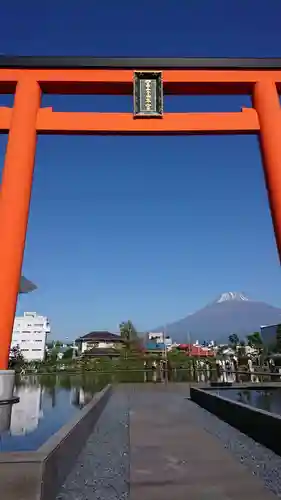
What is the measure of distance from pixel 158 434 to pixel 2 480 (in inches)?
104

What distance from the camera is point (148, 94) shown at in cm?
701

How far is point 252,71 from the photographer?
724cm

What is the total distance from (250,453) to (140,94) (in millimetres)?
6261

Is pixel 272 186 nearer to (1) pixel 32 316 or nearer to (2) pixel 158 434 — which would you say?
(2) pixel 158 434

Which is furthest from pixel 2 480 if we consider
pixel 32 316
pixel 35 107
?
pixel 32 316

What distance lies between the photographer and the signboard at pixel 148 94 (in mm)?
6910

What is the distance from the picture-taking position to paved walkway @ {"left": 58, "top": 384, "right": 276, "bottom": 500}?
2.38m

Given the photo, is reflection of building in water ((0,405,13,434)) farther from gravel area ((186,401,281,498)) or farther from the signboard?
the signboard

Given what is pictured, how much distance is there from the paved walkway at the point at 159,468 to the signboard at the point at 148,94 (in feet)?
17.9

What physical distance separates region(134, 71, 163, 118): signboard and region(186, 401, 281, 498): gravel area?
544 centimetres

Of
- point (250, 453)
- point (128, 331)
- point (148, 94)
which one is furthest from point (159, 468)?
point (128, 331)

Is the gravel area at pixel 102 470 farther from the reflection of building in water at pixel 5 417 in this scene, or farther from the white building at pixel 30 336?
the white building at pixel 30 336

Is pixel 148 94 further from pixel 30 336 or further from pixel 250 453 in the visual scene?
pixel 30 336

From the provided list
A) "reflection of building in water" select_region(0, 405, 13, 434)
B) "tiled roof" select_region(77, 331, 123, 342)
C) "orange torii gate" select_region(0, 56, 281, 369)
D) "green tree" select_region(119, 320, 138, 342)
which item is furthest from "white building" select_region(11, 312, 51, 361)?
"reflection of building in water" select_region(0, 405, 13, 434)
